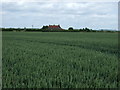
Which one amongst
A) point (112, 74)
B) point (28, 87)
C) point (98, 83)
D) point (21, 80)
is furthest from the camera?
point (112, 74)

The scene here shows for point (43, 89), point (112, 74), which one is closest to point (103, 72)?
point (112, 74)

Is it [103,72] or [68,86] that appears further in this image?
[103,72]

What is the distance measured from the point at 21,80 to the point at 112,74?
262 cm

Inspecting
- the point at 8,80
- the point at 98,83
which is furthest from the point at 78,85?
the point at 8,80

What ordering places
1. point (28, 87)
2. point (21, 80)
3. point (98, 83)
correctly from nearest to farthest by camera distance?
point (28, 87) < point (98, 83) < point (21, 80)

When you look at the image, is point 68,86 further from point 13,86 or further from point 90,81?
point 13,86

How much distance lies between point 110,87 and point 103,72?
1.64 metres

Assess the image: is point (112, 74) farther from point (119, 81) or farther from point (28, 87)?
point (28, 87)

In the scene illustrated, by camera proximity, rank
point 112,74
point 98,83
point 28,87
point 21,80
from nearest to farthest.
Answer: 1. point 28,87
2. point 98,83
3. point 21,80
4. point 112,74

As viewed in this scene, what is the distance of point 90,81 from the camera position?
5.31 meters

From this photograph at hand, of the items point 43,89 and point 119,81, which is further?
point 119,81

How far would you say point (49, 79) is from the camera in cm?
534

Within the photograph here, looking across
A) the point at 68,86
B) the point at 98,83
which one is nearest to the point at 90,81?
the point at 98,83

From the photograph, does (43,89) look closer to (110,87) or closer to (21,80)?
(21,80)
